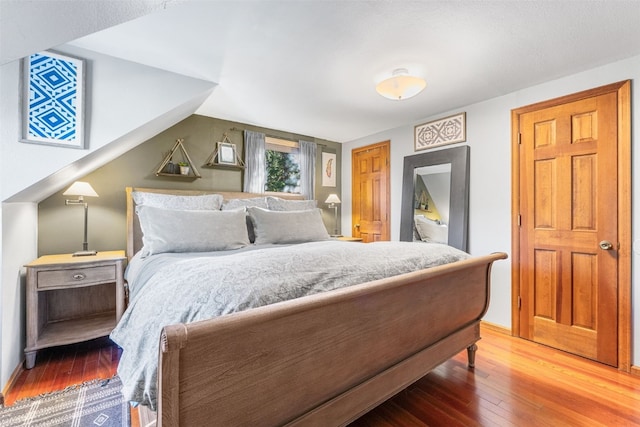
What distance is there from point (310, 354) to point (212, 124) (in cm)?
315

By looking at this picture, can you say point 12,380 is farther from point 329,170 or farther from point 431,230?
point 329,170

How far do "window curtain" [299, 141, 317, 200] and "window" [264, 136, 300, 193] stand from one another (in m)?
0.07

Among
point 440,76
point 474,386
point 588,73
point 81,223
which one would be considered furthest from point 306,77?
point 474,386

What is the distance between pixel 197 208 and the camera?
9.18 feet

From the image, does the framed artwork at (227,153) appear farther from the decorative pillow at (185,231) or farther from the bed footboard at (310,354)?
the bed footboard at (310,354)

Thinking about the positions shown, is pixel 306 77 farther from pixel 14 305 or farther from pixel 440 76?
pixel 14 305

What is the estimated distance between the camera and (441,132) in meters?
3.41

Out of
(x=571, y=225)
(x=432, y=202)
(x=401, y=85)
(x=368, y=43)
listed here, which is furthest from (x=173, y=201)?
(x=571, y=225)

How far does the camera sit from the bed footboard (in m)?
0.88

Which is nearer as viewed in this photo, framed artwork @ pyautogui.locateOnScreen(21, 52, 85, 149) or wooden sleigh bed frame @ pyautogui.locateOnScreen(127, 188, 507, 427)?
wooden sleigh bed frame @ pyautogui.locateOnScreen(127, 188, 507, 427)

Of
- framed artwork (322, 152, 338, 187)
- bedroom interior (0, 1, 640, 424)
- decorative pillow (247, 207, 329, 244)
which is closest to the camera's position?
bedroom interior (0, 1, 640, 424)

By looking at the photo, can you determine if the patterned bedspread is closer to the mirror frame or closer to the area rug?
the area rug

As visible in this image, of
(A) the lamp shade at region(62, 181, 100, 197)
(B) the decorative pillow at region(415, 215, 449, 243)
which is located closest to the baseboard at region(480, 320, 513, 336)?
(B) the decorative pillow at region(415, 215, 449, 243)

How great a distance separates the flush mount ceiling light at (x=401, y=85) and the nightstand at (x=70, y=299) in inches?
101
